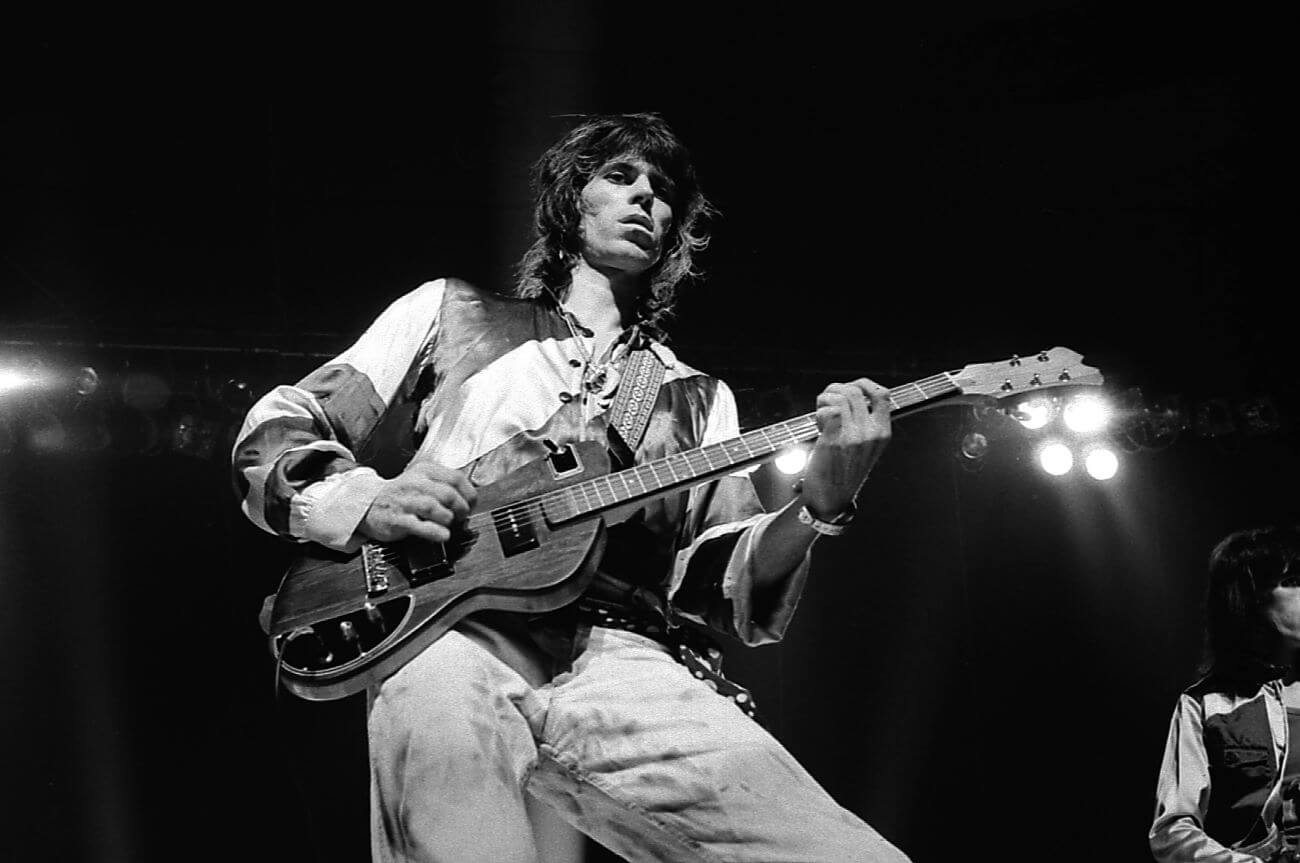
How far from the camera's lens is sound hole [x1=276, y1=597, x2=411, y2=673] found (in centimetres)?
187

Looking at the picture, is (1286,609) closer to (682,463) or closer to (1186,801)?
(1186,801)

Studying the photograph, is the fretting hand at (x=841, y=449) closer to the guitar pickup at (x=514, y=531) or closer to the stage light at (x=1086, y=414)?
the guitar pickup at (x=514, y=531)

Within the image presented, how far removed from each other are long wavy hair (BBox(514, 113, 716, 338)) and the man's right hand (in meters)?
0.71

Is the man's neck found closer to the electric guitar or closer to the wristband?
the electric guitar

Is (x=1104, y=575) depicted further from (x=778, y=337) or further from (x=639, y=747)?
(x=639, y=747)

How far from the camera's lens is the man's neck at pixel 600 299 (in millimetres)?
2494

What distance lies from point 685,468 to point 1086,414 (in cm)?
339

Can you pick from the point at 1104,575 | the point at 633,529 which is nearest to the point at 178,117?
the point at 633,529

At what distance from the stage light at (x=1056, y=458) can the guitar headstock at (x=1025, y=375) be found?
2.80 meters

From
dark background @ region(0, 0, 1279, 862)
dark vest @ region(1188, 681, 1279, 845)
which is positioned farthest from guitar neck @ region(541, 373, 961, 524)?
dark vest @ region(1188, 681, 1279, 845)

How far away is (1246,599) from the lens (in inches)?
159

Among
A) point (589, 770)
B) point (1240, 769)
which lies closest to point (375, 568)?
point (589, 770)

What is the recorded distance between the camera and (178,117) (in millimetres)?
3779

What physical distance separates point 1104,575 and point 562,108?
3001 millimetres
